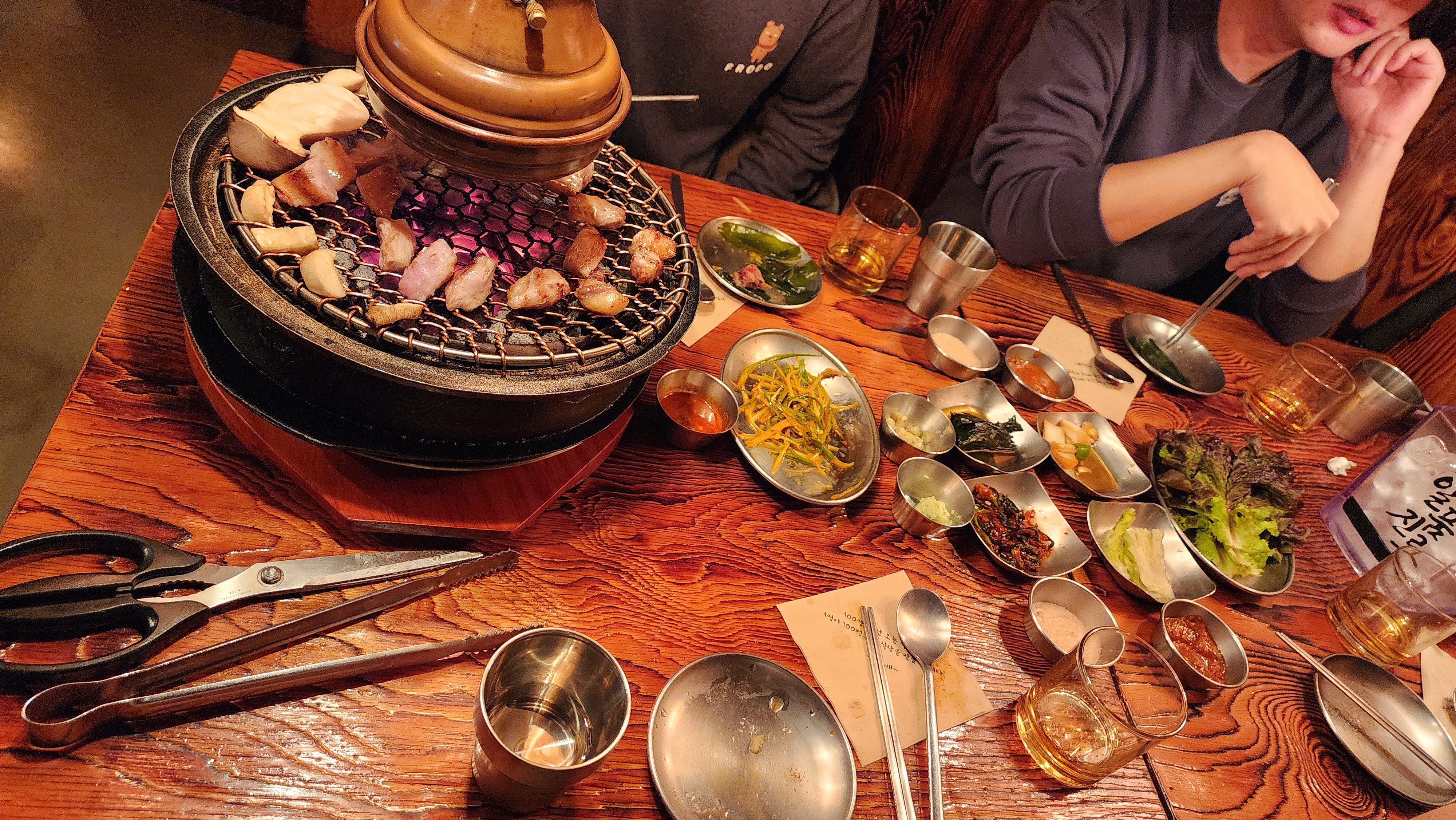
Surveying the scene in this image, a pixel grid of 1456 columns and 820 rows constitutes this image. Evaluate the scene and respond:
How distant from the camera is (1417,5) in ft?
9.99

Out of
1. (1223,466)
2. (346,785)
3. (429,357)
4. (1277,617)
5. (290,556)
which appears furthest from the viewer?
(1223,466)

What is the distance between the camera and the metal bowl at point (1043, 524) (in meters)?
2.28

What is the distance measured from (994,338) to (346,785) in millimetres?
2712

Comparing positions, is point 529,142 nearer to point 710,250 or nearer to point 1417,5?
point 710,250

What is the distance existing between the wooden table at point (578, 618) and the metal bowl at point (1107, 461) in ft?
0.27

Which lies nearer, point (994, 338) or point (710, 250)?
point (710, 250)

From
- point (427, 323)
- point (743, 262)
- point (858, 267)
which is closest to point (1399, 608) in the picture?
point (858, 267)

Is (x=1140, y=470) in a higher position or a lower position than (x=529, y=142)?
lower

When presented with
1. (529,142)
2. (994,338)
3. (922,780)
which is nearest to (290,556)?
(529,142)

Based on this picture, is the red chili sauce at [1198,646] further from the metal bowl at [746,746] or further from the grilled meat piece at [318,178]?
the grilled meat piece at [318,178]

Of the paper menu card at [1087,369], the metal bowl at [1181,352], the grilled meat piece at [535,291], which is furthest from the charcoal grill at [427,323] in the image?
the metal bowl at [1181,352]

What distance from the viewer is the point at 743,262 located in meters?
2.90

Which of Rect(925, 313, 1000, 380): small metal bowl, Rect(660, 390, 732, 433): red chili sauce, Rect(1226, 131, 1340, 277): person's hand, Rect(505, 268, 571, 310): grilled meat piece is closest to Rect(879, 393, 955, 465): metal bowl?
Rect(925, 313, 1000, 380): small metal bowl

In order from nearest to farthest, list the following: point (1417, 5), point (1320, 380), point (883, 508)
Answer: point (883, 508), point (1417, 5), point (1320, 380)
